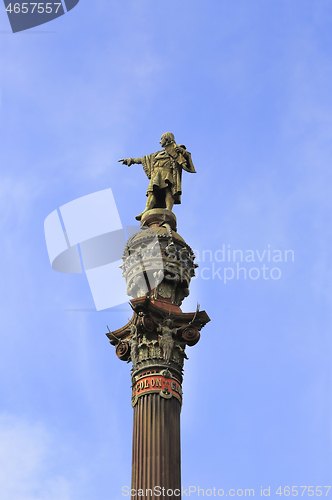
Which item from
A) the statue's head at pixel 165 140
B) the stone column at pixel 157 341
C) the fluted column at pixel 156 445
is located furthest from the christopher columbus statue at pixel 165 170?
the fluted column at pixel 156 445

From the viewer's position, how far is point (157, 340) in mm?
24672

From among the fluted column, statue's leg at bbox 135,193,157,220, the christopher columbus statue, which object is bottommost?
the fluted column

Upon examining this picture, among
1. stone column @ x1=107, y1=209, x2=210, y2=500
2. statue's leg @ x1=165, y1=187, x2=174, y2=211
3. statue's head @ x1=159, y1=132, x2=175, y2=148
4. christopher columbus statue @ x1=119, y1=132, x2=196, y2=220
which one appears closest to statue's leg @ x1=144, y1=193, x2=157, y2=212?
christopher columbus statue @ x1=119, y1=132, x2=196, y2=220

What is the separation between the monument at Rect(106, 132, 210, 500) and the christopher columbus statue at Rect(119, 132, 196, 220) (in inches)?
18.3

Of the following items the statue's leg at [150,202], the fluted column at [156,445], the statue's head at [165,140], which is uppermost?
the statue's head at [165,140]

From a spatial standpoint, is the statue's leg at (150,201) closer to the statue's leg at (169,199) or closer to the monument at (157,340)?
the monument at (157,340)

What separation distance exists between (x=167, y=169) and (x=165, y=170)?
0.50 feet

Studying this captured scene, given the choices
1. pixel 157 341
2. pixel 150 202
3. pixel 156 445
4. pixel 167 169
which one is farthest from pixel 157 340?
pixel 167 169

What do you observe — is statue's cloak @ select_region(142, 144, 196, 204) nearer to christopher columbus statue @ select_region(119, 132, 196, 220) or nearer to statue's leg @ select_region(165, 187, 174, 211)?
christopher columbus statue @ select_region(119, 132, 196, 220)

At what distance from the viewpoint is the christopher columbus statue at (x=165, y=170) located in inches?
1261

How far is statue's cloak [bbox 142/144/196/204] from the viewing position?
32125 millimetres

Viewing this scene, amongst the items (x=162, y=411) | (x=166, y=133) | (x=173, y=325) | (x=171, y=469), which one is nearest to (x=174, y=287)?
(x=173, y=325)

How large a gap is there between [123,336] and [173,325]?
2.23m

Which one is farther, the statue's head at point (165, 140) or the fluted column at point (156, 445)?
the statue's head at point (165, 140)
